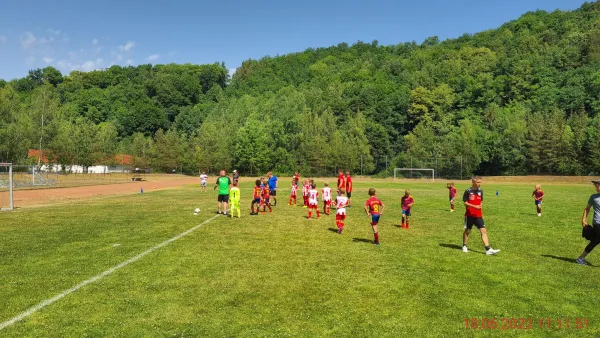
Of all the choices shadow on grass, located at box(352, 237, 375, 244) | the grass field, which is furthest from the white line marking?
shadow on grass, located at box(352, 237, 375, 244)

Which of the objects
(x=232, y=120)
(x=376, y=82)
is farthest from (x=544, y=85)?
(x=232, y=120)

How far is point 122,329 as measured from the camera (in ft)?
18.8

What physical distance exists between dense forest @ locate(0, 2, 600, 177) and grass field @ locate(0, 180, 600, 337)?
69724 millimetres

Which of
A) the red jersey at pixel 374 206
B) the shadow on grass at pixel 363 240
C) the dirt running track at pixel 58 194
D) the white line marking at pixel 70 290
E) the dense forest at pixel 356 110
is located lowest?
the dirt running track at pixel 58 194

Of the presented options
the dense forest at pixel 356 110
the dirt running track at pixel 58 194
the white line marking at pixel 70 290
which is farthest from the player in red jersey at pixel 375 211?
the dense forest at pixel 356 110

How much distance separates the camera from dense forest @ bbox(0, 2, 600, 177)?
79.7 meters

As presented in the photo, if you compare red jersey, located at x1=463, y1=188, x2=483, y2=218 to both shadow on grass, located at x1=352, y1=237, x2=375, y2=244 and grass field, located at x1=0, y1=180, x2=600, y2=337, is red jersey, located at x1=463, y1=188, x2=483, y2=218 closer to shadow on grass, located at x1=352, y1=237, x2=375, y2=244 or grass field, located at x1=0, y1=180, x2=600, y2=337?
grass field, located at x1=0, y1=180, x2=600, y2=337

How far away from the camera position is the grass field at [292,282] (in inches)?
234

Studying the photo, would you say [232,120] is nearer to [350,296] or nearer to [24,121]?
[24,121]

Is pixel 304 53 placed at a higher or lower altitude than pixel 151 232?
higher

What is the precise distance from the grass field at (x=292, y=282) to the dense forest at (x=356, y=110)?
69.7 m

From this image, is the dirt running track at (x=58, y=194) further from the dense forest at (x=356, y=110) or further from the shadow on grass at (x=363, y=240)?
the dense forest at (x=356, y=110)

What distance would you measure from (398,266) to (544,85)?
120 meters

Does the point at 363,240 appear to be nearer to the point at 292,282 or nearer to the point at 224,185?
the point at 292,282
